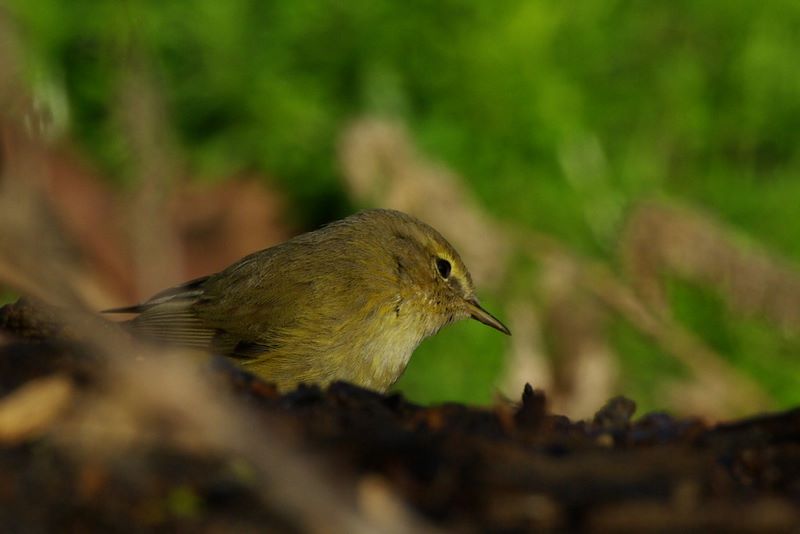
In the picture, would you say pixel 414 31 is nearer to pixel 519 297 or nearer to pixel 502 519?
pixel 519 297

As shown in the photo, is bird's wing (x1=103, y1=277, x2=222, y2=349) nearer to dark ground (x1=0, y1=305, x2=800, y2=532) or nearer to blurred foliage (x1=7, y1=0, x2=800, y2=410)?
blurred foliage (x1=7, y1=0, x2=800, y2=410)

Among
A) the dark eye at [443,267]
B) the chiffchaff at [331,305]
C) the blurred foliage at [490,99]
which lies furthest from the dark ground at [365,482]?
the blurred foliage at [490,99]

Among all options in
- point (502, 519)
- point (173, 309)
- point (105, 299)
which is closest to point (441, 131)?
point (105, 299)

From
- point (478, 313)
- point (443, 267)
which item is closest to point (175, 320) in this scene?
point (443, 267)

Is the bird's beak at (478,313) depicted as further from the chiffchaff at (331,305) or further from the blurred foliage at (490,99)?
the blurred foliage at (490,99)

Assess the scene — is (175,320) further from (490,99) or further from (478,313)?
(490,99)

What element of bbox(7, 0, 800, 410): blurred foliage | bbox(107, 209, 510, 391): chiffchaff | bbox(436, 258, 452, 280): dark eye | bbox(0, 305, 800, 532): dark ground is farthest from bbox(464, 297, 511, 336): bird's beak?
bbox(0, 305, 800, 532): dark ground

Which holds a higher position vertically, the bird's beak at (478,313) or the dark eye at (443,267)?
the dark eye at (443,267)
